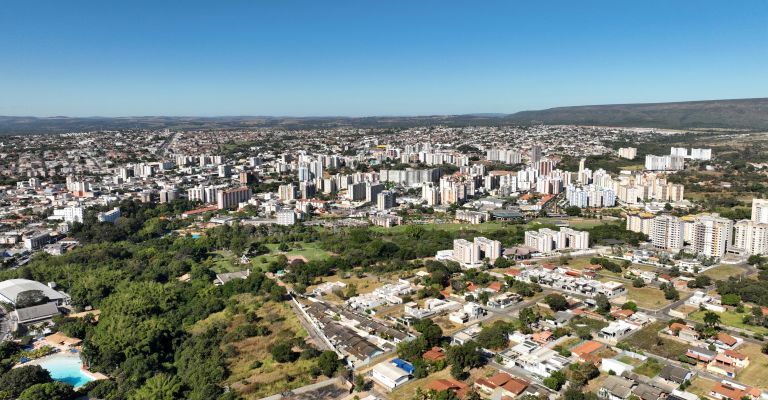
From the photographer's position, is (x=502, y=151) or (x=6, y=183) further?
(x=502, y=151)

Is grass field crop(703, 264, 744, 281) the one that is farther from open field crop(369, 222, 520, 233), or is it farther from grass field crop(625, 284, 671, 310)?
open field crop(369, 222, 520, 233)

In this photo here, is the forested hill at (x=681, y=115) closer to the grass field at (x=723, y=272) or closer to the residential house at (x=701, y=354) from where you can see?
the grass field at (x=723, y=272)

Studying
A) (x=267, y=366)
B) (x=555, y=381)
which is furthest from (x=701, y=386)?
(x=267, y=366)

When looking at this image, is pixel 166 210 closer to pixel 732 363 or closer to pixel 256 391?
pixel 256 391

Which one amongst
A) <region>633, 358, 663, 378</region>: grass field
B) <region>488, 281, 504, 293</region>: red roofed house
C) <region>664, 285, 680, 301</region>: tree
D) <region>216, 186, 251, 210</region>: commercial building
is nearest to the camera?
<region>633, 358, 663, 378</region>: grass field

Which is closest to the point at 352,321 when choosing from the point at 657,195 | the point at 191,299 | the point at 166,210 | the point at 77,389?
the point at 191,299

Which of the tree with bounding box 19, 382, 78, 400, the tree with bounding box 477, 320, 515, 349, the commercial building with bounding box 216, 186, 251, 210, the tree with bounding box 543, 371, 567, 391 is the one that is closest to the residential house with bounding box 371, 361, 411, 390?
the tree with bounding box 477, 320, 515, 349
